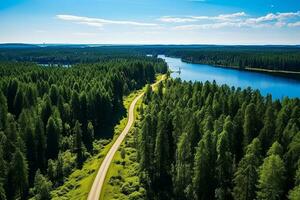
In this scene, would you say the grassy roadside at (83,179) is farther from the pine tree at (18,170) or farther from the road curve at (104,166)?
the pine tree at (18,170)

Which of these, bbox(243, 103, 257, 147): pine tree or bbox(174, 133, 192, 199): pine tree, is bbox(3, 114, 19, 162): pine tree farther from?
bbox(243, 103, 257, 147): pine tree

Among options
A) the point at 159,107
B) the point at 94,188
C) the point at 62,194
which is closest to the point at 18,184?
the point at 62,194

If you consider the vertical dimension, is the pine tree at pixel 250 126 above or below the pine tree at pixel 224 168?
above

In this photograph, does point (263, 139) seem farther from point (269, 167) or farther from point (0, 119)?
point (0, 119)

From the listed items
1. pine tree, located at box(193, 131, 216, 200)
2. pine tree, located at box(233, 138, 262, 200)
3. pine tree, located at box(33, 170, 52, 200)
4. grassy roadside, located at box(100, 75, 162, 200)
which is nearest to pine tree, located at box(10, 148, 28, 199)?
pine tree, located at box(33, 170, 52, 200)

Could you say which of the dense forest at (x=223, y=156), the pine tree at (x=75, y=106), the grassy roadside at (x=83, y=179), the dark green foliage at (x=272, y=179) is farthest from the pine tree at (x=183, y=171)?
the pine tree at (x=75, y=106)

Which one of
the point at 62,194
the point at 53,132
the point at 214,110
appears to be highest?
the point at 214,110
